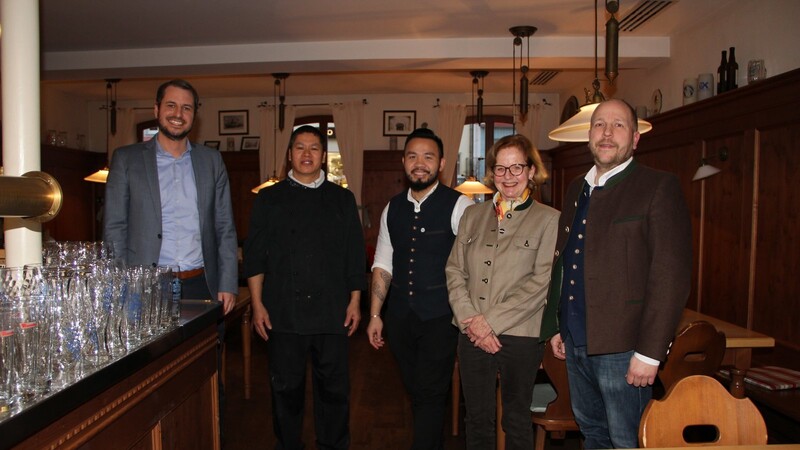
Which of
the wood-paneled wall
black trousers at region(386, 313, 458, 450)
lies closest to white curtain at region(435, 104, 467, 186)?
the wood-paneled wall

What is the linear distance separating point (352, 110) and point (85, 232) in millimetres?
5505

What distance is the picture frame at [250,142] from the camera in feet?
35.0

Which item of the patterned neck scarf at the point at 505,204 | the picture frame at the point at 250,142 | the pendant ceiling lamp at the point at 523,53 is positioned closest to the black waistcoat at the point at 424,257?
the patterned neck scarf at the point at 505,204

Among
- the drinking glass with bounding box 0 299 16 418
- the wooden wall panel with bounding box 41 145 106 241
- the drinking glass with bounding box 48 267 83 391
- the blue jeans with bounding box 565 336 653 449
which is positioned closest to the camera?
the drinking glass with bounding box 0 299 16 418

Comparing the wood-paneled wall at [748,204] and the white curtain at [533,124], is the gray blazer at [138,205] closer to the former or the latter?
the wood-paneled wall at [748,204]

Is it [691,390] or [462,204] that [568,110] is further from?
[691,390]

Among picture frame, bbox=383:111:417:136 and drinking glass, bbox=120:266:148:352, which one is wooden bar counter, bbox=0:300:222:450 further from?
picture frame, bbox=383:111:417:136

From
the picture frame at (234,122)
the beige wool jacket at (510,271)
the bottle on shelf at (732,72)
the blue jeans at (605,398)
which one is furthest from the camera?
the picture frame at (234,122)

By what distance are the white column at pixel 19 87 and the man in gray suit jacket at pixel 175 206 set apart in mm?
720

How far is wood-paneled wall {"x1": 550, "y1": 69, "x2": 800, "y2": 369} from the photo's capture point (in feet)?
13.7

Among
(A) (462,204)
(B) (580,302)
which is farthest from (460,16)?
(B) (580,302)

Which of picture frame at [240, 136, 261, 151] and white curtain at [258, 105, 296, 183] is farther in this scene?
picture frame at [240, 136, 261, 151]

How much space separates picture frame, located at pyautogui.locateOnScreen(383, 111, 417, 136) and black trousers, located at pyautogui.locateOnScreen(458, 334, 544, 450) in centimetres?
820

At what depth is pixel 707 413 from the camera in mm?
1564
